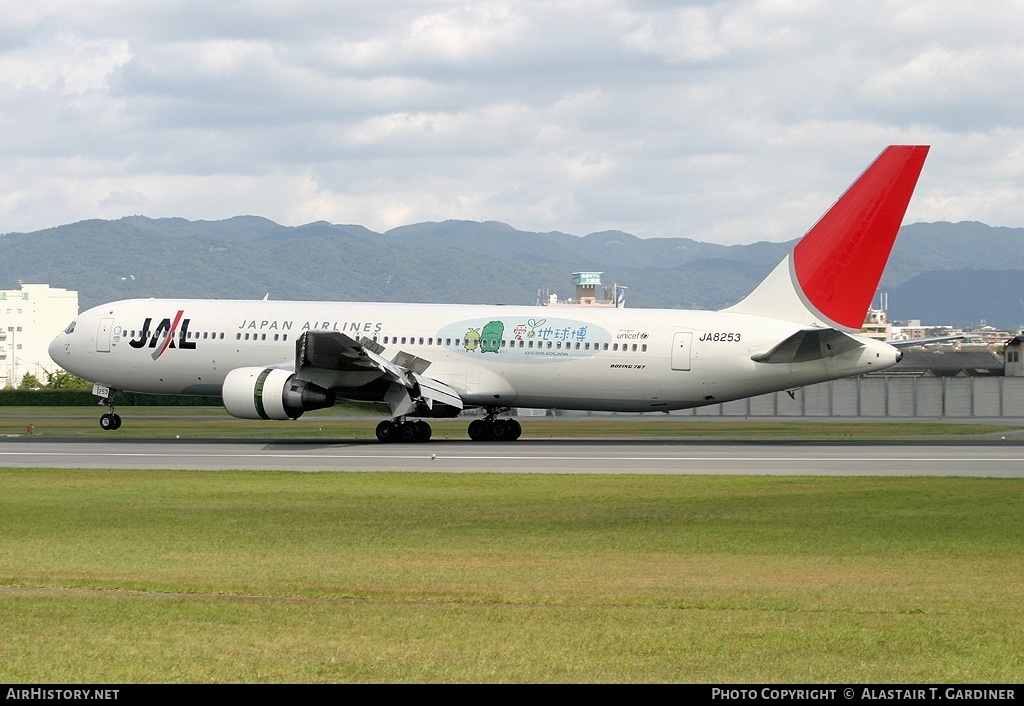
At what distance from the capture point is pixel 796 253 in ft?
135

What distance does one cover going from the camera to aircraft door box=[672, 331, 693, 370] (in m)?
41.0

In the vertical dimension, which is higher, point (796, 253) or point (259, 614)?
point (796, 253)

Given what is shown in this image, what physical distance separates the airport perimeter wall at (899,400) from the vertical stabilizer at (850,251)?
3027cm

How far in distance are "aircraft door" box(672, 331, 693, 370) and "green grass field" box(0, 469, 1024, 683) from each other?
13769mm

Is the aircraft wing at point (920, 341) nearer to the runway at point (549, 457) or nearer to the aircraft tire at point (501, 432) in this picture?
the runway at point (549, 457)

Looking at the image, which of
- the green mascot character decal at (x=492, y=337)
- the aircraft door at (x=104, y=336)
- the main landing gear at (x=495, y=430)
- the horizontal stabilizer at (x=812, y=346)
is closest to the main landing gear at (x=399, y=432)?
the main landing gear at (x=495, y=430)

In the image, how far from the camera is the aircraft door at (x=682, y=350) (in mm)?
41000

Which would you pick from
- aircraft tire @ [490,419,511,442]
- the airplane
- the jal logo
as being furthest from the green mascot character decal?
the jal logo

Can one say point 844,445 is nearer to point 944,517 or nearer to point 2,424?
point 944,517

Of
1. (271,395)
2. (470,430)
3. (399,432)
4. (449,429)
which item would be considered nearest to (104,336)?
(271,395)

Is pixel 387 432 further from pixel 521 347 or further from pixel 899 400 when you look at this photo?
pixel 899 400

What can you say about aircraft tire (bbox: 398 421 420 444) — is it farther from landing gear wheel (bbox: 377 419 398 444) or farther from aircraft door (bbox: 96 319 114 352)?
aircraft door (bbox: 96 319 114 352)
